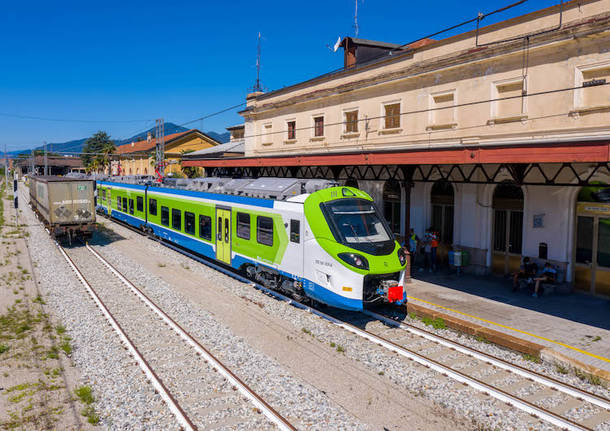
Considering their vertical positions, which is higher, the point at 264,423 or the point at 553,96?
the point at 553,96

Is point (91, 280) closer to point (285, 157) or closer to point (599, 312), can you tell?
point (285, 157)

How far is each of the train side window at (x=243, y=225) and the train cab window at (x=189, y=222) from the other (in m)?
3.92

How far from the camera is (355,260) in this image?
997cm

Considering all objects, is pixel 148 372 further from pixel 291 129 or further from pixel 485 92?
pixel 291 129

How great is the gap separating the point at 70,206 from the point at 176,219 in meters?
6.03

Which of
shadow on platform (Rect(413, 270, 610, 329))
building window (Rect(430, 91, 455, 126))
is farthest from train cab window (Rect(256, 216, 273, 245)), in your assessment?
building window (Rect(430, 91, 455, 126))

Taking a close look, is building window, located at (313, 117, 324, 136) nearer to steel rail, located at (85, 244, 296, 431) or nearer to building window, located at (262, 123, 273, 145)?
building window, located at (262, 123, 273, 145)

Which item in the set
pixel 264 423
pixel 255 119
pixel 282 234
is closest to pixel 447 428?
pixel 264 423

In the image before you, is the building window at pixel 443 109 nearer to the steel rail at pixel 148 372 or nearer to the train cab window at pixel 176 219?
the train cab window at pixel 176 219

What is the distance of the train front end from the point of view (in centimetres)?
1002

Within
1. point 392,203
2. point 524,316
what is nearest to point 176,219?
point 392,203

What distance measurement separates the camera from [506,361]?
8.82 metres

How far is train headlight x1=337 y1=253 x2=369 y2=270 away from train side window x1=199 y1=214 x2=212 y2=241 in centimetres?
743

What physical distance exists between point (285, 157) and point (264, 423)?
45.8ft
